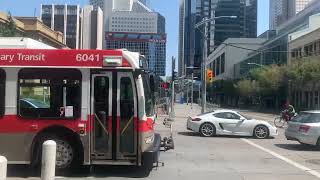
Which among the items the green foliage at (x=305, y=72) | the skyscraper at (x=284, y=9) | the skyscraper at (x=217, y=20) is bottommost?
the green foliage at (x=305, y=72)

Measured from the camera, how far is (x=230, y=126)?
26062 mm

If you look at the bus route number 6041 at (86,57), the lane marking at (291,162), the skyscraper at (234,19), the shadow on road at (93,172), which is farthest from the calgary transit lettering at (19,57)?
the skyscraper at (234,19)

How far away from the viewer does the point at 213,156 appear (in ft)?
58.8

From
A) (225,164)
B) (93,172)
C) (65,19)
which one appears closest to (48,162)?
(93,172)

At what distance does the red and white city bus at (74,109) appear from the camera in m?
12.9

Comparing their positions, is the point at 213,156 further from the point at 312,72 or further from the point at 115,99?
the point at 312,72

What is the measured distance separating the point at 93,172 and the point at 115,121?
5.06ft

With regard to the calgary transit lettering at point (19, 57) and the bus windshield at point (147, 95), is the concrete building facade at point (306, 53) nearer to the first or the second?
the bus windshield at point (147, 95)

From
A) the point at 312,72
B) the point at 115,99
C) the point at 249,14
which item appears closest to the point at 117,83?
the point at 115,99

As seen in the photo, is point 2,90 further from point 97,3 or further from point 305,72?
point 305,72

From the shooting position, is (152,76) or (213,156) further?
(213,156)

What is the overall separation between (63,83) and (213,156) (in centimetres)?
654

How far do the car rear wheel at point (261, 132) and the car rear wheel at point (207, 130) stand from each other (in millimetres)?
1829

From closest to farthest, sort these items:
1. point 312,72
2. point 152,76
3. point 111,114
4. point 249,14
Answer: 1. point 111,114
2. point 152,76
3. point 312,72
4. point 249,14
